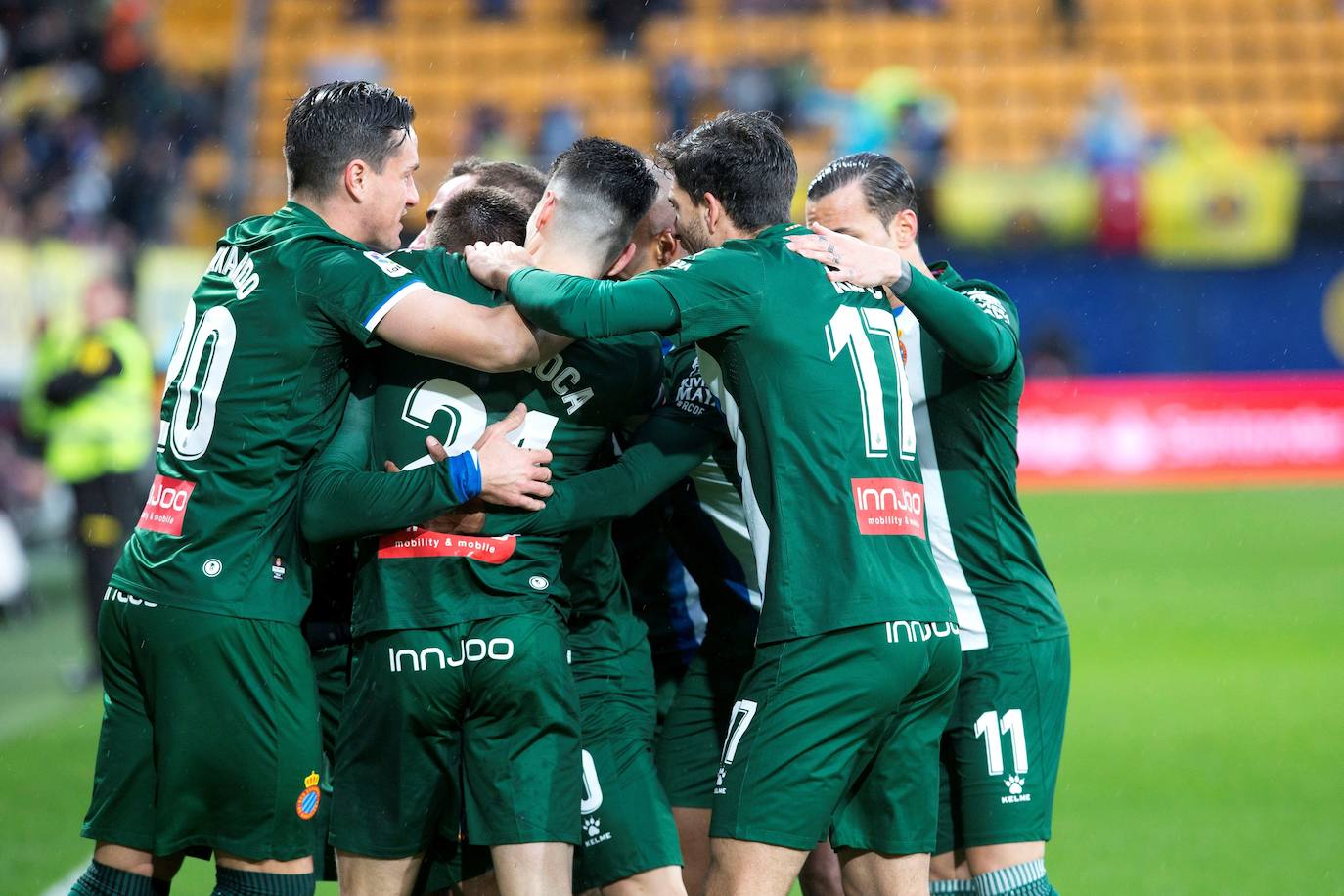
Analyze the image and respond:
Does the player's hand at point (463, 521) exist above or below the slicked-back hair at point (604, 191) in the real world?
below

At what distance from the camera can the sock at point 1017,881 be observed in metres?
4.33

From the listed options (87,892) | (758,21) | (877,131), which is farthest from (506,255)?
(758,21)

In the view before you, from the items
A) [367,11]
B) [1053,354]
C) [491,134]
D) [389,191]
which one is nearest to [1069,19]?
[1053,354]

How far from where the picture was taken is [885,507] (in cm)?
404

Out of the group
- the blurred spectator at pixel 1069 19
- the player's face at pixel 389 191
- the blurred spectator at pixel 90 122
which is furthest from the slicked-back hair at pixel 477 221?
the blurred spectator at pixel 1069 19

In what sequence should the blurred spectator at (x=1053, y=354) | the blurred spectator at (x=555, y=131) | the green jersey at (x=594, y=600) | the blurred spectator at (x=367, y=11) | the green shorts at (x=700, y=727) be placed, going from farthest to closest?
the blurred spectator at (x=367, y=11), the blurred spectator at (x=555, y=131), the blurred spectator at (x=1053, y=354), the green shorts at (x=700, y=727), the green jersey at (x=594, y=600)

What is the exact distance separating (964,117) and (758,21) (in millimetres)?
3603

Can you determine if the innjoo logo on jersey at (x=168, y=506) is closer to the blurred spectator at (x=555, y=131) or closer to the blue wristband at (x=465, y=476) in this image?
the blue wristband at (x=465, y=476)

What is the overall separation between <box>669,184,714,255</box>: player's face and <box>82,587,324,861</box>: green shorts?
153cm

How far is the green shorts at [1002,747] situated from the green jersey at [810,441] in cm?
54

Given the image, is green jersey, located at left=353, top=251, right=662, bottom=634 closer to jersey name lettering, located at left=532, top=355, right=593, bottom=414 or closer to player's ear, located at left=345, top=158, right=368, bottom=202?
jersey name lettering, located at left=532, top=355, right=593, bottom=414

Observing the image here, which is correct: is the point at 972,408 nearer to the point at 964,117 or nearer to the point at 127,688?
the point at 127,688

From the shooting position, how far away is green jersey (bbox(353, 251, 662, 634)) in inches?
158

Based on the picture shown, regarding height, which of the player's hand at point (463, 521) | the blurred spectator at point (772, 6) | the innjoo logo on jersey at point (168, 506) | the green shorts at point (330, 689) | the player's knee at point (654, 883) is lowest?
the player's knee at point (654, 883)
